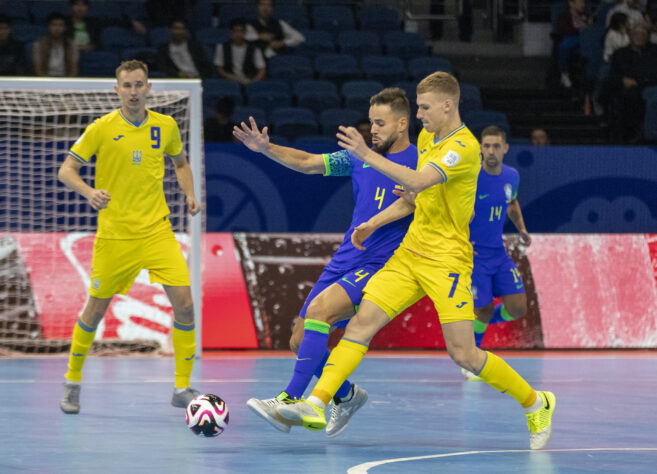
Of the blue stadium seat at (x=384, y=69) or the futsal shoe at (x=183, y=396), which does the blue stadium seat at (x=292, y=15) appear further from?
the futsal shoe at (x=183, y=396)

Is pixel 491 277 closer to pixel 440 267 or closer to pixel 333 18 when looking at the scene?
pixel 440 267

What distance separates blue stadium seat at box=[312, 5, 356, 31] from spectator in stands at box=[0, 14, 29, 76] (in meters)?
4.44

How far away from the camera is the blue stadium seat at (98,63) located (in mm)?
13914

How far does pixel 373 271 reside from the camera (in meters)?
6.55

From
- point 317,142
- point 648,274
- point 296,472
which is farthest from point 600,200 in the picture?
point 296,472

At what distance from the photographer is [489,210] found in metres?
9.54

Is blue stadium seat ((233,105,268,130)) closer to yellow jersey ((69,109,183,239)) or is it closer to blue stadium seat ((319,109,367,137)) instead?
blue stadium seat ((319,109,367,137))

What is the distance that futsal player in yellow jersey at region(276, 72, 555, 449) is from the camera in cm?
599

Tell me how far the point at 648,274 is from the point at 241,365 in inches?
190

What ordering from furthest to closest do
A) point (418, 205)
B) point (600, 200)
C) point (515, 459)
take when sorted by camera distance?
point (600, 200) → point (418, 205) → point (515, 459)

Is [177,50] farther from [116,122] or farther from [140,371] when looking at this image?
[116,122]

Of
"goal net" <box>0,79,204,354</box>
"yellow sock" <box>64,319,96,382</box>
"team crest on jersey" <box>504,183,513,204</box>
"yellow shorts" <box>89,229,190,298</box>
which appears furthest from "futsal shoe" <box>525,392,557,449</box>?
"goal net" <box>0,79,204,354</box>

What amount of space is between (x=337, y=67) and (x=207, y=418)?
9.70 m

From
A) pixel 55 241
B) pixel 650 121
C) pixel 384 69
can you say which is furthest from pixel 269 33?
pixel 650 121
